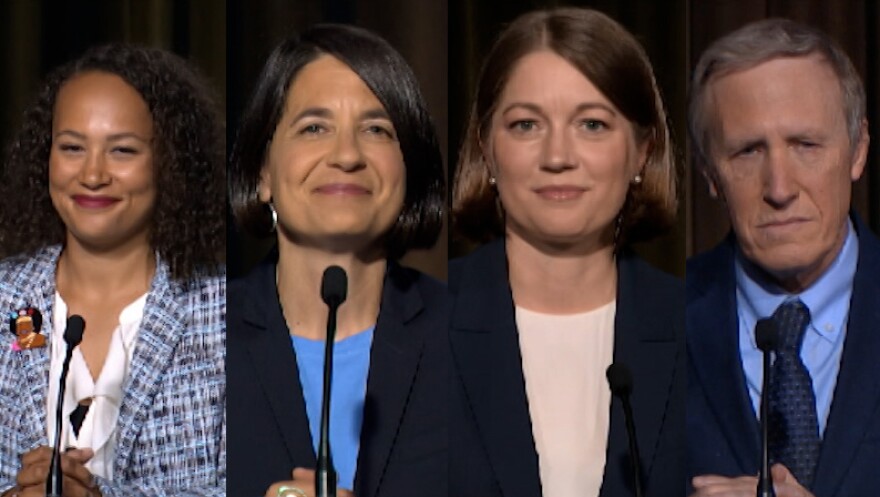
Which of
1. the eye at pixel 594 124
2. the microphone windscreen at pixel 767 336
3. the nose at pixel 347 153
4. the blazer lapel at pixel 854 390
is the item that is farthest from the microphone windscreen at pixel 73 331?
the blazer lapel at pixel 854 390

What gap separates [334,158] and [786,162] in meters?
0.84

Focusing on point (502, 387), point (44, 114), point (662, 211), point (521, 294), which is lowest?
point (502, 387)

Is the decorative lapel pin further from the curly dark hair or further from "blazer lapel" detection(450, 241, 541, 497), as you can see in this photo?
"blazer lapel" detection(450, 241, 541, 497)

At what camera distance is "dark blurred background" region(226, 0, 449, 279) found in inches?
95.0

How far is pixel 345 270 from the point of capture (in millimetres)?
2346

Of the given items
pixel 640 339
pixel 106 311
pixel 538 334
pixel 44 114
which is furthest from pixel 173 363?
pixel 640 339

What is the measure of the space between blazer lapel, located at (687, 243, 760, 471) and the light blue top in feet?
2.07

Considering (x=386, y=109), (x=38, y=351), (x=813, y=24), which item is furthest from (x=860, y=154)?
(x=38, y=351)

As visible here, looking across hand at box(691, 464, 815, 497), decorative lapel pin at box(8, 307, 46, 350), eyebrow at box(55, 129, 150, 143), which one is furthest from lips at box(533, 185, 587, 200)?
decorative lapel pin at box(8, 307, 46, 350)

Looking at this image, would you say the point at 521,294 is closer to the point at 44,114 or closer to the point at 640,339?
the point at 640,339

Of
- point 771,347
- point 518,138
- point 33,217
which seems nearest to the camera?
point 771,347

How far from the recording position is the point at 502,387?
7.80ft

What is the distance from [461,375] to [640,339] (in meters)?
0.34

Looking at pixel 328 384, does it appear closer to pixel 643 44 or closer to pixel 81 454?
Result: pixel 81 454
